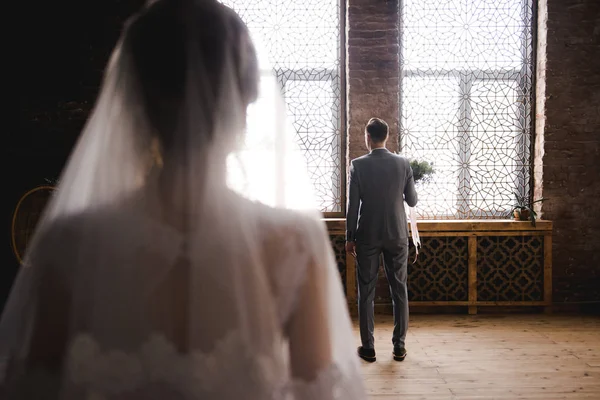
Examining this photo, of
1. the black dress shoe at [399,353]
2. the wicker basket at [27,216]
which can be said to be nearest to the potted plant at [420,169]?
the black dress shoe at [399,353]

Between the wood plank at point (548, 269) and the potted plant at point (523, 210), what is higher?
the potted plant at point (523, 210)

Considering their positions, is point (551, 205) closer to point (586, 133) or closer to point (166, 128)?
point (586, 133)

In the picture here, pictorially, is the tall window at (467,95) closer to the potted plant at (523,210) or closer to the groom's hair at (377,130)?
the potted plant at (523,210)

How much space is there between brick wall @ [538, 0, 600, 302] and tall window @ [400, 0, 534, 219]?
25 cm

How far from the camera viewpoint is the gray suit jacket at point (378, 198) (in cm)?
326

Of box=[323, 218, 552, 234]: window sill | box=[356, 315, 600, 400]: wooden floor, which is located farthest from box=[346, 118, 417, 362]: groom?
box=[323, 218, 552, 234]: window sill

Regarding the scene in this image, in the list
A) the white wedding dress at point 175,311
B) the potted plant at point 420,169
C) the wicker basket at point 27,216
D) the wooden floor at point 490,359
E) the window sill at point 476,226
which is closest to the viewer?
the white wedding dress at point 175,311

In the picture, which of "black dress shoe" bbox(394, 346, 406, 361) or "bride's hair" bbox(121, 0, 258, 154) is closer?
"bride's hair" bbox(121, 0, 258, 154)

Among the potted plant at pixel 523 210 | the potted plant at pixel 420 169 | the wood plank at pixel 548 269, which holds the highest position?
the potted plant at pixel 420 169

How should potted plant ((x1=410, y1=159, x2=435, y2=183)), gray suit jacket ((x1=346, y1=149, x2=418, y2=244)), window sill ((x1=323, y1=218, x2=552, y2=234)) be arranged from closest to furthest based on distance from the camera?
1. gray suit jacket ((x1=346, y1=149, x2=418, y2=244))
2. potted plant ((x1=410, y1=159, x2=435, y2=183))
3. window sill ((x1=323, y1=218, x2=552, y2=234))

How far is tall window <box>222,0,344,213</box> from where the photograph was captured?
15.9 ft

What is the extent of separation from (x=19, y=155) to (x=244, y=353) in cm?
488

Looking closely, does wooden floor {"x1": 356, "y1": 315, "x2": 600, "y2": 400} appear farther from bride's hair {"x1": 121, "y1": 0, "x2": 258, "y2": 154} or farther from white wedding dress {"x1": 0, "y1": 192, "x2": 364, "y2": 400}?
bride's hair {"x1": 121, "y1": 0, "x2": 258, "y2": 154}

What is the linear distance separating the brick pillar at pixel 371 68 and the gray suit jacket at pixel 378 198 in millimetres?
1342
